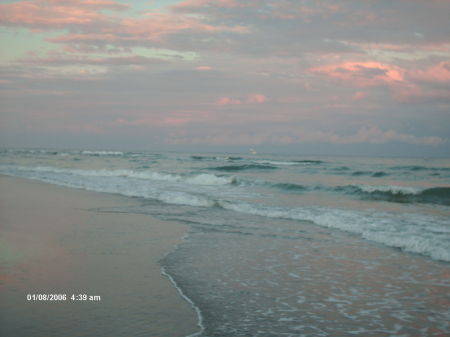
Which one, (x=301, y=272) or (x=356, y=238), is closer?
(x=301, y=272)

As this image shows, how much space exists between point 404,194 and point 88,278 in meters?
17.2

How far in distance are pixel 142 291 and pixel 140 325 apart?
1.04m

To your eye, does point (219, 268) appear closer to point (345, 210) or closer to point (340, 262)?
point (340, 262)

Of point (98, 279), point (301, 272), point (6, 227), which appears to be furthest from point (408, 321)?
point (6, 227)

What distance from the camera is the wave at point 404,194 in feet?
59.4

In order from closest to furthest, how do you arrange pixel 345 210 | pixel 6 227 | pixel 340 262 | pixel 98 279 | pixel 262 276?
1. pixel 98 279
2. pixel 262 276
3. pixel 340 262
4. pixel 6 227
5. pixel 345 210

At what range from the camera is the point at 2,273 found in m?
5.49

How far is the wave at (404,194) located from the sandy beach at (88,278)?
12.0 m

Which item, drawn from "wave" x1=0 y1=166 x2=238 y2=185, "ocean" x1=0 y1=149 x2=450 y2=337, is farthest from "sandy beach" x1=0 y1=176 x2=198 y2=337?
"wave" x1=0 y1=166 x2=238 y2=185

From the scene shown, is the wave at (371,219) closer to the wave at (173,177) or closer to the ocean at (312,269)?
the ocean at (312,269)

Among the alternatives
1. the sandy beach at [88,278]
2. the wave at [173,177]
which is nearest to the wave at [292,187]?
the wave at [173,177]

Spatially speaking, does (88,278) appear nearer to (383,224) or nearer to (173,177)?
(383,224)

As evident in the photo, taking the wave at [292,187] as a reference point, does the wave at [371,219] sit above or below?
below

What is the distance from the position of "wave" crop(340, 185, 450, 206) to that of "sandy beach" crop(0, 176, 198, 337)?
1201 centimetres
